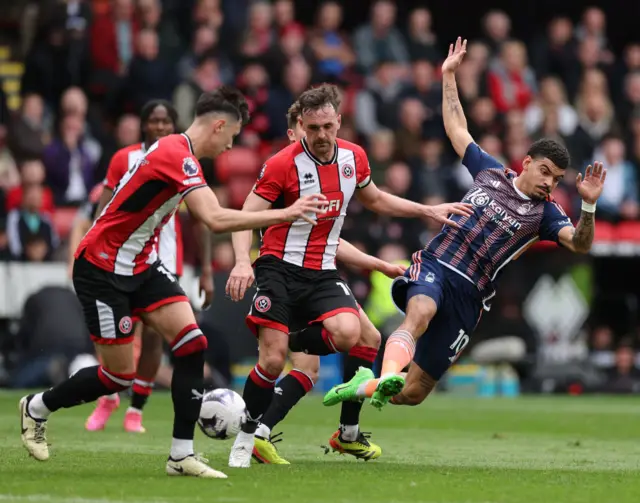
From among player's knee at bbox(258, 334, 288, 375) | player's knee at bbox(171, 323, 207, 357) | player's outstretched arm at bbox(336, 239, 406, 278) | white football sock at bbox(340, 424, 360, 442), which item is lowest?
white football sock at bbox(340, 424, 360, 442)

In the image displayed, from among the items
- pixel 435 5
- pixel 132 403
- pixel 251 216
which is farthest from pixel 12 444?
pixel 435 5

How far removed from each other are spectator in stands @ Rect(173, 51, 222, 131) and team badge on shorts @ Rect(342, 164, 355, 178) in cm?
1037

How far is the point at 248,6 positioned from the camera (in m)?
22.7

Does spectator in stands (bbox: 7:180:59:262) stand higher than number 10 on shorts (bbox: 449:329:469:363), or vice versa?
number 10 on shorts (bbox: 449:329:469:363)

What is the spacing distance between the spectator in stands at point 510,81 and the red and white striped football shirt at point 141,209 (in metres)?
15.2

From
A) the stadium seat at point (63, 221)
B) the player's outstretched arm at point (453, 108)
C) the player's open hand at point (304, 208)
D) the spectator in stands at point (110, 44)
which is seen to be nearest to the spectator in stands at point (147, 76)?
the spectator in stands at point (110, 44)

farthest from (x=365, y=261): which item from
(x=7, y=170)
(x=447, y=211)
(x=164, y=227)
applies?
(x=7, y=170)

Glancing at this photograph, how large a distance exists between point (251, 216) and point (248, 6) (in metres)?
15.3

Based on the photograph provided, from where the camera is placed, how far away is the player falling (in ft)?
38.5

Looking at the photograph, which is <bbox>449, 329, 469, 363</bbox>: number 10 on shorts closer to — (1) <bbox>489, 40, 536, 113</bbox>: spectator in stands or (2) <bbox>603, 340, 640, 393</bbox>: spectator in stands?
(2) <bbox>603, 340, 640, 393</bbox>: spectator in stands

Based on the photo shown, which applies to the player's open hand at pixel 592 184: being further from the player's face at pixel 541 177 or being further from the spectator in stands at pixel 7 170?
the spectator in stands at pixel 7 170

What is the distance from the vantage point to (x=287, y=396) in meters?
9.76

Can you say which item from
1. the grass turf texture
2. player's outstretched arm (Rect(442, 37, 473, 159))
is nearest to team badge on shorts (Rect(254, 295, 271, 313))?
the grass turf texture

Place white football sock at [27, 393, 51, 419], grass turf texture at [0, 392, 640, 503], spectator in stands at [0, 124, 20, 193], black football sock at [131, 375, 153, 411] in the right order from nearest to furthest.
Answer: grass turf texture at [0, 392, 640, 503]
white football sock at [27, 393, 51, 419]
black football sock at [131, 375, 153, 411]
spectator in stands at [0, 124, 20, 193]
